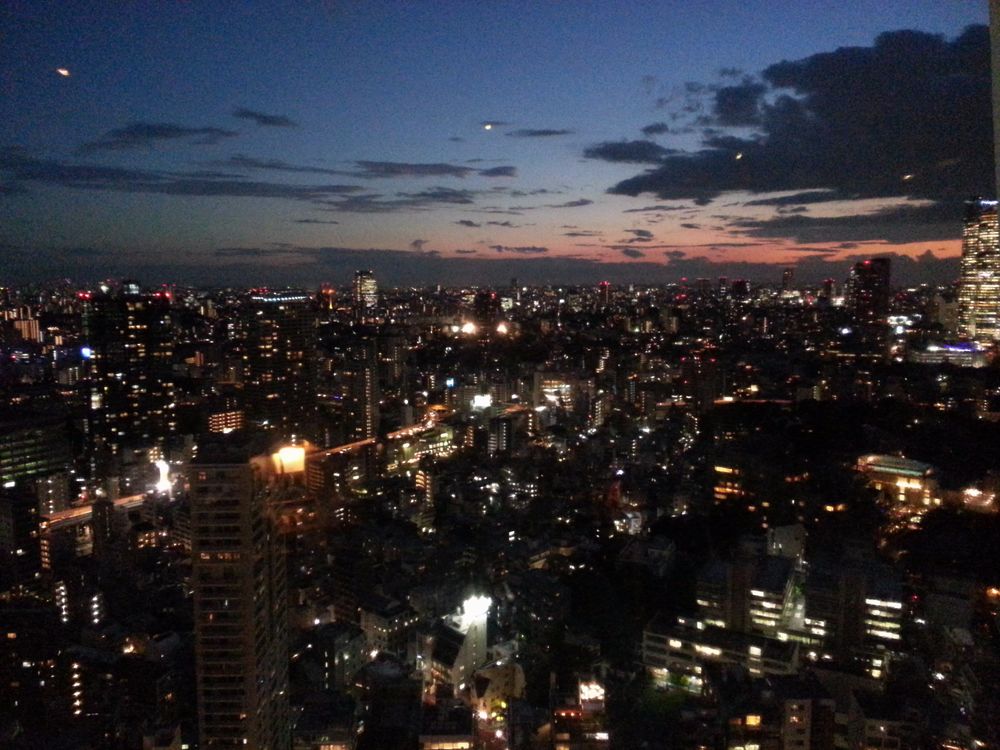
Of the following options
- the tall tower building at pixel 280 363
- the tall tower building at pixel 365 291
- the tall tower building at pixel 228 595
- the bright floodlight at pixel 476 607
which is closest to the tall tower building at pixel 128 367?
the tall tower building at pixel 280 363

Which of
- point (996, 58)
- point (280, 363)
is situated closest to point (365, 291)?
point (280, 363)

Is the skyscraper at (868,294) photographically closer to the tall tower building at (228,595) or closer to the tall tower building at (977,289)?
the tall tower building at (977,289)

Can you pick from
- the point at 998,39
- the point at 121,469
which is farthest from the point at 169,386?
the point at 998,39

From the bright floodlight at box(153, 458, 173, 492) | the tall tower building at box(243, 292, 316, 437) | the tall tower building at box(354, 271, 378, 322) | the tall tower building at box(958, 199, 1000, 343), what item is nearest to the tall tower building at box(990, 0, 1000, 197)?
the tall tower building at box(958, 199, 1000, 343)

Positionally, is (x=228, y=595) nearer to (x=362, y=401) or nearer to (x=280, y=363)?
(x=362, y=401)

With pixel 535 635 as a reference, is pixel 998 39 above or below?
above

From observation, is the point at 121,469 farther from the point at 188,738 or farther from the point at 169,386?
the point at 188,738
